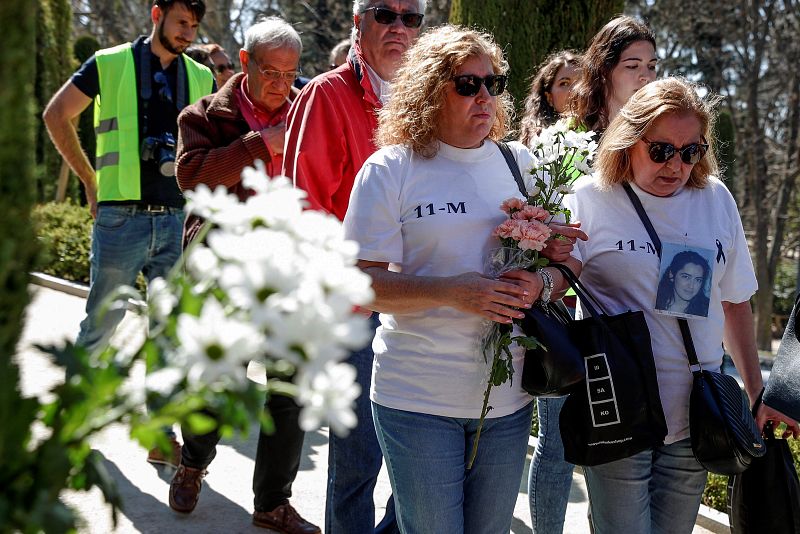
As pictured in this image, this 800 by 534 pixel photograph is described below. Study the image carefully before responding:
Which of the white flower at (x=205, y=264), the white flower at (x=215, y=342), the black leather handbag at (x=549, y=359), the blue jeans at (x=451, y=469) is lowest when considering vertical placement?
the blue jeans at (x=451, y=469)

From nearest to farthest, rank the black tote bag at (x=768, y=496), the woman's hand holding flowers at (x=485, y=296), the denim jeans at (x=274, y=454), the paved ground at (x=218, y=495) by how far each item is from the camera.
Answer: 1. the woman's hand holding flowers at (x=485, y=296)
2. the black tote bag at (x=768, y=496)
3. the denim jeans at (x=274, y=454)
4. the paved ground at (x=218, y=495)

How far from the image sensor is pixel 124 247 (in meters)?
4.70

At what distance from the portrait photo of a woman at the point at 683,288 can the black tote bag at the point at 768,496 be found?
0.60m

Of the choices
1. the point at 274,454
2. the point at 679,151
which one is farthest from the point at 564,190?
the point at 274,454

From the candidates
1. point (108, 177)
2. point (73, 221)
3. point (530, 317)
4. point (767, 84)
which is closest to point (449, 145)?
point (530, 317)

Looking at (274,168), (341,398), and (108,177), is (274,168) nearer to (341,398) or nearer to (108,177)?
(108,177)

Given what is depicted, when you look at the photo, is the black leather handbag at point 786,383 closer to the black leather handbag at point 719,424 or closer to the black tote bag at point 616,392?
the black leather handbag at point 719,424

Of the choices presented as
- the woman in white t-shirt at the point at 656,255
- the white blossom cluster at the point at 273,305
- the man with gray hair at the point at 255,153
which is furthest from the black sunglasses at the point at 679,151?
the white blossom cluster at the point at 273,305

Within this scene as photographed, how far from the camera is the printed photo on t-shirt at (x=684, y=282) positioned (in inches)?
115

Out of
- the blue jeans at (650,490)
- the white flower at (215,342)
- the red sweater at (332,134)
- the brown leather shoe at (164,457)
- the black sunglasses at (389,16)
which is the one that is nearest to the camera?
the white flower at (215,342)

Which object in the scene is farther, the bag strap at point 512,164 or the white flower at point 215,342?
the bag strap at point 512,164

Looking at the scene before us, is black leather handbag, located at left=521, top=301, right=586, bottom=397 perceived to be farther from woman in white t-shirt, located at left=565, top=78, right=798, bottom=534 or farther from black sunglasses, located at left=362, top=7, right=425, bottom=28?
black sunglasses, located at left=362, top=7, right=425, bottom=28

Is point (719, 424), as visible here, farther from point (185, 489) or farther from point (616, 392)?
point (185, 489)

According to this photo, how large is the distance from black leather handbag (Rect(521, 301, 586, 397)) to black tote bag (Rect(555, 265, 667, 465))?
8 cm
